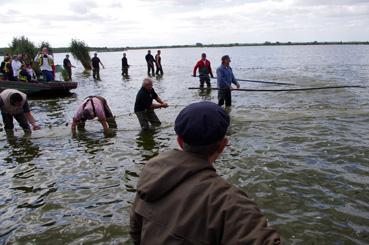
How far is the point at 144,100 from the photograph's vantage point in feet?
34.3

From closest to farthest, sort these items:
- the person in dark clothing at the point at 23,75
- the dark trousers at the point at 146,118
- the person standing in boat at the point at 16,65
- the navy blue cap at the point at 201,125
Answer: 1. the navy blue cap at the point at 201,125
2. the dark trousers at the point at 146,118
3. the person in dark clothing at the point at 23,75
4. the person standing in boat at the point at 16,65

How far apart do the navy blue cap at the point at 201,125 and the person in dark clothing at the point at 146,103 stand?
8.30 meters

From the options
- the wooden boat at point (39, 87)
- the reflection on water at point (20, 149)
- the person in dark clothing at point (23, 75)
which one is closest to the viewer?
the reflection on water at point (20, 149)

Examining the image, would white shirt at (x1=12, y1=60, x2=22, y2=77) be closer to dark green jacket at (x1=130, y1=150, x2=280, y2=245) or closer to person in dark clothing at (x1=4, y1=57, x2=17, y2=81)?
person in dark clothing at (x1=4, y1=57, x2=17, y2=81)

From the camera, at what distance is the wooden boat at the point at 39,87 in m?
17.6

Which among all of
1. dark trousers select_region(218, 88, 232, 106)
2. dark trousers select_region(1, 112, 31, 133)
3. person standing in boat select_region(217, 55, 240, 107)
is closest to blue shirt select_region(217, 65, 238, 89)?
person standing in boat select_region(217, 55, 240, 107)

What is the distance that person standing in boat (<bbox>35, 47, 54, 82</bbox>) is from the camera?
1998 centimetres

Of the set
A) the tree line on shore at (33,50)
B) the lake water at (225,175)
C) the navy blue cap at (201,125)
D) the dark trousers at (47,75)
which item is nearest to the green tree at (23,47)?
the tree line on shore at (33,50)

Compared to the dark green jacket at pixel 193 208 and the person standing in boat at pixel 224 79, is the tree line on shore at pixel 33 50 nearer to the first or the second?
the person standing in boat at pixel 224 79

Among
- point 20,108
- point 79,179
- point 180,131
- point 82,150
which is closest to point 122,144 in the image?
point 82,150

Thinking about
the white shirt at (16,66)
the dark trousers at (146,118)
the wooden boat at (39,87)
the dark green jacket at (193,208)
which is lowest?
the dark trousers at (146,118)

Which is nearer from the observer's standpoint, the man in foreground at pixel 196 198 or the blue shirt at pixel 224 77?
the man in foreground at pixel 196 198

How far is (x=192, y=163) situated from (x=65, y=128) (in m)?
10.7

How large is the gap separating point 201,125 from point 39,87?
1819 cm
